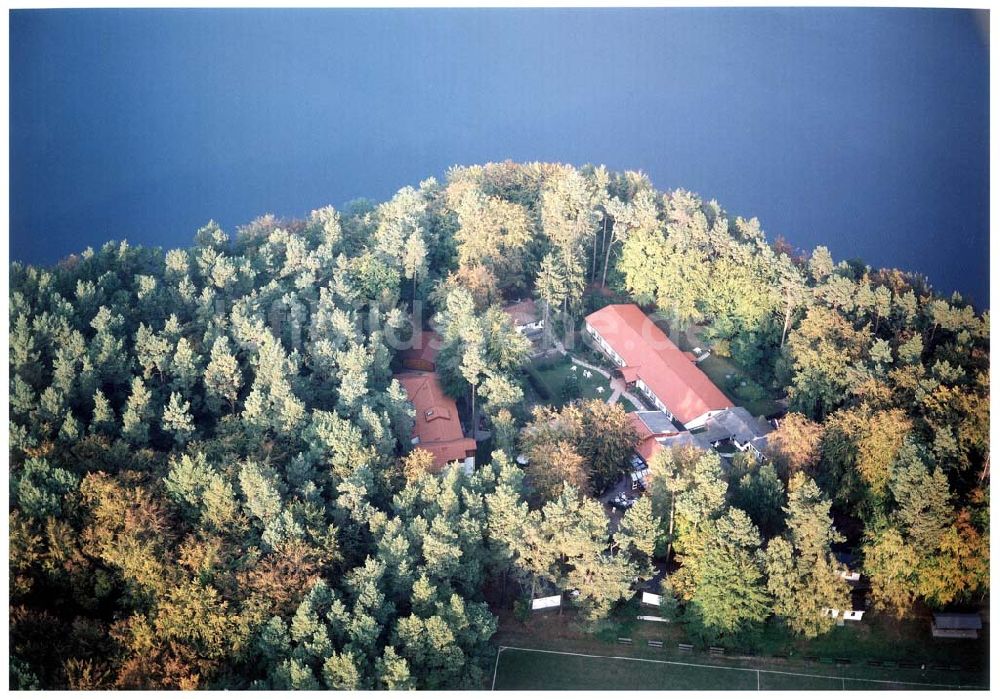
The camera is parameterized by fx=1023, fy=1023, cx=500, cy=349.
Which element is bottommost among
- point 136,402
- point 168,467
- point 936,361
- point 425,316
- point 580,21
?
point 168,467

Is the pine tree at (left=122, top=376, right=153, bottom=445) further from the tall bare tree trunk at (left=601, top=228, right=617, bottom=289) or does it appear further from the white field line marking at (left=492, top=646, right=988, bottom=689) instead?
the tall bare tree trunk at (left=601, top=228, right=617, bottom=289)

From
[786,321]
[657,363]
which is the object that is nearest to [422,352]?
[657,363]

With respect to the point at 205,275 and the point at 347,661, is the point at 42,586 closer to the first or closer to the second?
the point at 347,661

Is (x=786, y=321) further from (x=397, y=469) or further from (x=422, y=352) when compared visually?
(x=397, y=469)

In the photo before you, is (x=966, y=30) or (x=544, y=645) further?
(x=544, y=645)

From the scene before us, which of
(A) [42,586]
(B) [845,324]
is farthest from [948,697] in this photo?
(A) [42,586]

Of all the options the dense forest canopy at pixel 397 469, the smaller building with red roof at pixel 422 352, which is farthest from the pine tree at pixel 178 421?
the smaller building with red roof at pixel 422 352
